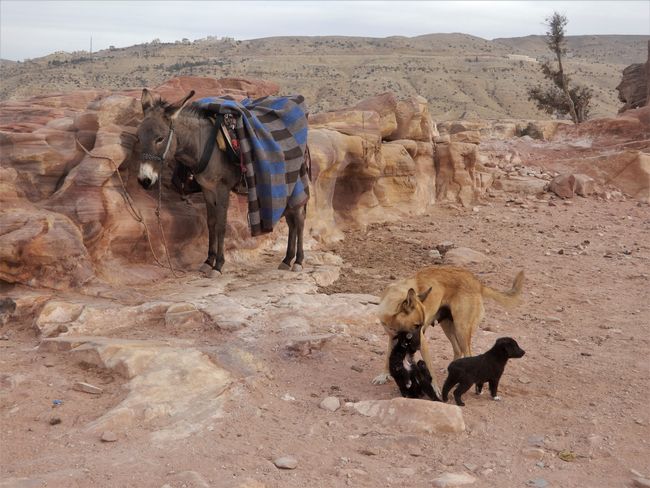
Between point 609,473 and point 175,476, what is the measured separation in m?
2.90

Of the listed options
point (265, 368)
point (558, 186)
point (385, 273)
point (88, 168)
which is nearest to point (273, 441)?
point (265, 368)

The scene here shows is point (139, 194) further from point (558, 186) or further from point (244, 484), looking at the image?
point (558, 186)

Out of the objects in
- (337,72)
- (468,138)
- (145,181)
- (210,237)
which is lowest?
(210,237)

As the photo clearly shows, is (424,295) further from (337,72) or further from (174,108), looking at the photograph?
(337,72)

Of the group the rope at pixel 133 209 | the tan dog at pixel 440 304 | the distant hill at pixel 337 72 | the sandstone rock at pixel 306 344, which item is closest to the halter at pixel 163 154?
the rope at pixel 133 209

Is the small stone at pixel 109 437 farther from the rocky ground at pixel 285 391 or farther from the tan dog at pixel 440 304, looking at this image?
the tan dog at pixel 440 304

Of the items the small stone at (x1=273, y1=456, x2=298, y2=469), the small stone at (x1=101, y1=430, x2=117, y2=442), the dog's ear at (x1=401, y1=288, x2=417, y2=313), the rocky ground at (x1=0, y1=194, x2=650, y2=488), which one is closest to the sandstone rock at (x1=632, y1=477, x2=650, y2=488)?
the rocky ground at (x1=0, y1=194, x2=650, y2=488)

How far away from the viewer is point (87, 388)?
5754 mm

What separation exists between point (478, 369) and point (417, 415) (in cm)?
74

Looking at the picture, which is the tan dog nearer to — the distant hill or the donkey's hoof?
the donkey's hoof

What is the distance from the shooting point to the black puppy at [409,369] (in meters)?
5.98

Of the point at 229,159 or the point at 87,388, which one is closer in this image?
the point at 87,388

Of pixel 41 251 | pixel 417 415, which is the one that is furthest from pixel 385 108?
pixel 417 415

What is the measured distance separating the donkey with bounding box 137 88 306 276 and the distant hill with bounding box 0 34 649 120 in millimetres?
36099
